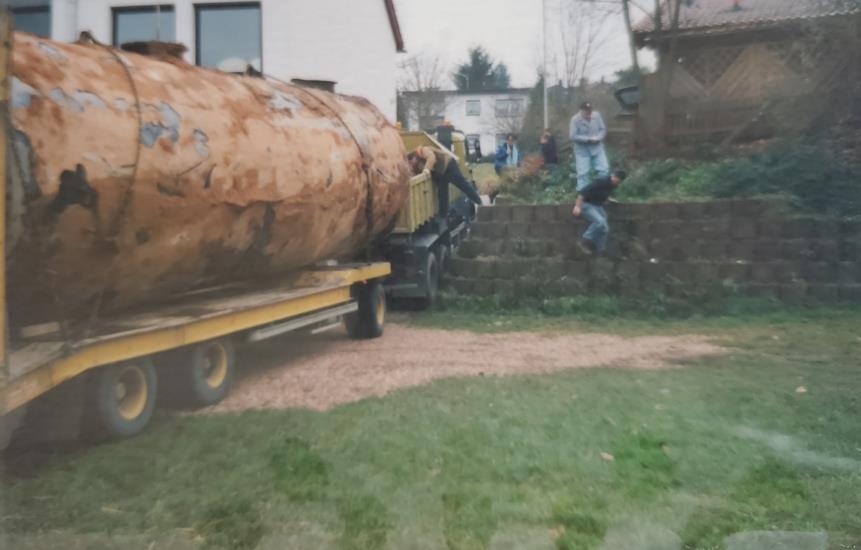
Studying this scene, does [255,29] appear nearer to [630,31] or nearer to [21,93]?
[630,31]

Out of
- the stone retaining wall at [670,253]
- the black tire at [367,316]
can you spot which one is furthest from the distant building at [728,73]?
the black tire at [367,316]

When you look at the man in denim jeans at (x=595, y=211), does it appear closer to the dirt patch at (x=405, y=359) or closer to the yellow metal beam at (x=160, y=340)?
the dirt patch at (x=405, y=359)

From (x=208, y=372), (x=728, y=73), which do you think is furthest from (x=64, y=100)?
(x=728, y=73)

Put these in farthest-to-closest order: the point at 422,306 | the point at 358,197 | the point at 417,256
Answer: the point at 422,306 → the point at 417,256 → the point at 358,197

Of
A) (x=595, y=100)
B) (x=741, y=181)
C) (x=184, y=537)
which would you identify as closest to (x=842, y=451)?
(x=184, y=537)

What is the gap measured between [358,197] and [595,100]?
6.15m

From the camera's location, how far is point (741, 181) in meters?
12.6

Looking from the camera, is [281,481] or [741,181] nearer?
[281,481]

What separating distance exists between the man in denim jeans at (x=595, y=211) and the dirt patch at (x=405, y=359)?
2328 mm

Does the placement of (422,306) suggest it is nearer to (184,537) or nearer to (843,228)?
(843,228)

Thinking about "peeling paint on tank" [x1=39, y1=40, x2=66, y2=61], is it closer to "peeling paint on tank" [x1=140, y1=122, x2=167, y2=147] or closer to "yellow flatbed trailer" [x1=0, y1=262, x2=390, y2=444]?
"peeling paint on tank" [x1=140, y1=122, x2=167, y2=147]

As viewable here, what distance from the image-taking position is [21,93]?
478cm

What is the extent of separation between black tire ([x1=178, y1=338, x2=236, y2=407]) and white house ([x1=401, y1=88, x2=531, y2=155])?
1105 centimetres

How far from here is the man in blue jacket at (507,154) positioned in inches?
729
